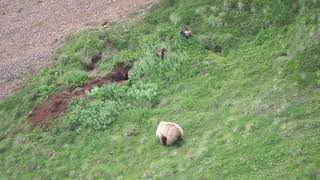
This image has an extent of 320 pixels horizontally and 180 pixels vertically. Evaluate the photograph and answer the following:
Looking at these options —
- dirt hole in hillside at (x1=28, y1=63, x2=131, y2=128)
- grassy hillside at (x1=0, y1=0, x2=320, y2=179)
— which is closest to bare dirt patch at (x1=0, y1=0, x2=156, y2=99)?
grassy hillside at (x1=0, y1=0, x2=320, y2=179)

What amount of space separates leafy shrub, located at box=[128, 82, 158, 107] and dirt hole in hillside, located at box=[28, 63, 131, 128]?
5.76ft

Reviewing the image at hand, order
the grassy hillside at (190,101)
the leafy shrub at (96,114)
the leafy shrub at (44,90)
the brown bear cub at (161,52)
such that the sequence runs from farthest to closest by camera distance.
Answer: the leafy shrub at (44,90), the brown bear cub at (161,52), the leafy shrub at (96,114), the grassy hillside at (190,101)

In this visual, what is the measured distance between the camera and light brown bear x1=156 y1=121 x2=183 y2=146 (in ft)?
83.8

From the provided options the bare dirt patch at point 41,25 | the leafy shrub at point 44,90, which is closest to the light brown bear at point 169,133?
the leafy shrub at point 44,90

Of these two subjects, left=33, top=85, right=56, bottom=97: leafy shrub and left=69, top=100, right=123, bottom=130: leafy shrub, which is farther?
left=33, top=85, right=56, bottom=97: leafy shrub

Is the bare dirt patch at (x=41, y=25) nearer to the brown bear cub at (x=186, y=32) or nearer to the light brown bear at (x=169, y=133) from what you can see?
the brown bear cub at (x=186, y=32)

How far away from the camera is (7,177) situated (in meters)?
28.0

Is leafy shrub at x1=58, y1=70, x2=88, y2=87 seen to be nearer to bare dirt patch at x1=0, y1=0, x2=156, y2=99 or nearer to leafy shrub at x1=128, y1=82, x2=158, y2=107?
bare dirt patch at x1=0, y1=0, x2=156, y2=99

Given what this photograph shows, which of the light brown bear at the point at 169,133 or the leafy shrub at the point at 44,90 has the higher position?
the light brown bear at the point at 169,133

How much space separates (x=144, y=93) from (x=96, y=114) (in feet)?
8.59

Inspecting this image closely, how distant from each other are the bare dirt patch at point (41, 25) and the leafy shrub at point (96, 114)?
243 inches

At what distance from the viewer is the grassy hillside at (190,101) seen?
23172 mm

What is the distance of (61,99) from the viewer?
104 feet

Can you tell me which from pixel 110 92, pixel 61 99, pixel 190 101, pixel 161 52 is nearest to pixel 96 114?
pixel 110 92
